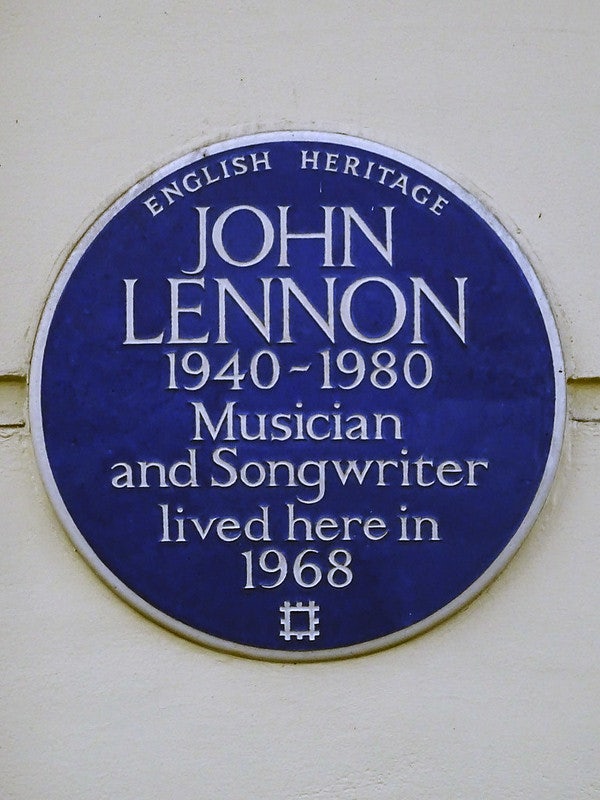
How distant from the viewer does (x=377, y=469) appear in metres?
2.66

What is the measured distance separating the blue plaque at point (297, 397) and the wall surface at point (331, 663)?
70 mm

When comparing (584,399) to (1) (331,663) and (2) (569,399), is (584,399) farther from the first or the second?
(1) (331,663)

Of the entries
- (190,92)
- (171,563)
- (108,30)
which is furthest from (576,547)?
(108,30)

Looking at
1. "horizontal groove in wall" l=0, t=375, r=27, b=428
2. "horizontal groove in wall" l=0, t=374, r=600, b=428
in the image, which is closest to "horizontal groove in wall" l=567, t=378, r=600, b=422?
"horizontal groove in wall" l=0, t=374, r=600, b=428

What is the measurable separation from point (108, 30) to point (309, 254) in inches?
29.2

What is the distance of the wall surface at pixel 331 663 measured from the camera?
263cm

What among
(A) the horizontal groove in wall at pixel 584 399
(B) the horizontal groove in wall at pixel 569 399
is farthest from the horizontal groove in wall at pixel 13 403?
(A) the horizontal groove in wall at pixel 584 399

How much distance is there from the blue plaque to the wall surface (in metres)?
0.07

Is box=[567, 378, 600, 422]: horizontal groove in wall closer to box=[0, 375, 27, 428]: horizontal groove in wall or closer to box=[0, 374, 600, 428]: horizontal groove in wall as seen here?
box=[0, 374, 600, 428]: horizontal groove in wall

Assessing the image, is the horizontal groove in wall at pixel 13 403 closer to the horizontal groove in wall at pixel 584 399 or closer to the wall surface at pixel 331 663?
the wall surface at pixel 331 663

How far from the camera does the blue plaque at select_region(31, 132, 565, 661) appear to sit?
2.64 meters

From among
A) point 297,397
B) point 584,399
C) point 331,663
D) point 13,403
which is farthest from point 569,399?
point 13,403

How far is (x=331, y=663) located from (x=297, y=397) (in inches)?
24.7

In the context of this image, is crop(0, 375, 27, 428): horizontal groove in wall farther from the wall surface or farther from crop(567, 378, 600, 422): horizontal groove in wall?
crop(567, 378, 600, 422): horizontal groove in wall
